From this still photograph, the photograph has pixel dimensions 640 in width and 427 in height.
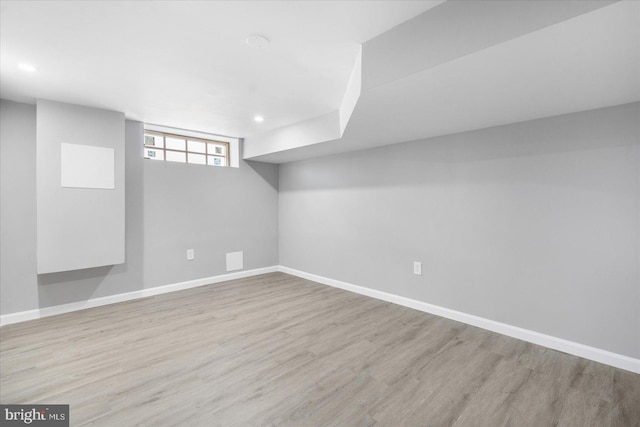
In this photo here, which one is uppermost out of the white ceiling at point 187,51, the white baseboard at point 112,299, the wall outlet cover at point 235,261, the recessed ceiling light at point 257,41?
the white ceiling at point 187,51

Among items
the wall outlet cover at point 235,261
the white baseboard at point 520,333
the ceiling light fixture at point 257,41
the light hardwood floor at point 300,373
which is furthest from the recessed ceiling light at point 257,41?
the wall outlet cover at point 235,261

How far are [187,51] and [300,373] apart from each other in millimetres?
2497

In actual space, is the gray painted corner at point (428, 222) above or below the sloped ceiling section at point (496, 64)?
below

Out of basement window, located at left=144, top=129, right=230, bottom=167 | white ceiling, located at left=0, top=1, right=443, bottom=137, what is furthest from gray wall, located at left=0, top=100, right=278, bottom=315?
white ceiling, located at left=0, top=1, right=443, bottom=137

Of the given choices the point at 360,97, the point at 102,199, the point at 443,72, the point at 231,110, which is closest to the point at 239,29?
the point at 360,97

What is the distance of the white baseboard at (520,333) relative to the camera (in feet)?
7.20

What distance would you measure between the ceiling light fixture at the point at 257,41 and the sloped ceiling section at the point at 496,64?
67 centimetres

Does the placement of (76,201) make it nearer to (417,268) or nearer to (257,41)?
(257,41)

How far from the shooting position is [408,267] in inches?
139

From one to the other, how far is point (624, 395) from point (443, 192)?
2051 mm

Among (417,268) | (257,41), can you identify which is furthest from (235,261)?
(257,41)

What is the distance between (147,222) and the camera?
393 centimetres

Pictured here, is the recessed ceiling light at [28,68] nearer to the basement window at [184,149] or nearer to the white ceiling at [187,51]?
the white ceiling at [187,51]

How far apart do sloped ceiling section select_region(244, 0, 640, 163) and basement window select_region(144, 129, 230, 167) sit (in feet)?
9.28
